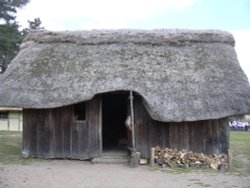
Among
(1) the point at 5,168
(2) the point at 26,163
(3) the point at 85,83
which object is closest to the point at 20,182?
(1) the point at 5,168

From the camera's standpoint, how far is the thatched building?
15164mm

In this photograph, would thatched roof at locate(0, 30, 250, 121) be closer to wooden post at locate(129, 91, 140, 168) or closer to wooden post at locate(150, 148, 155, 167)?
wooden post at locate(129, 91, 140, 168)

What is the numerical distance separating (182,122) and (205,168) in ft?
6.05

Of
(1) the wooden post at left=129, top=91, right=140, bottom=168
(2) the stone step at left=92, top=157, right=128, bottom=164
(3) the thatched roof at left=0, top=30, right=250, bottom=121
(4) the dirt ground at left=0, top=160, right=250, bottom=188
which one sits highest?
(3) the thatched roof at left=0, top=30, right=250, bottom=121

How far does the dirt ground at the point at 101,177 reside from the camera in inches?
457

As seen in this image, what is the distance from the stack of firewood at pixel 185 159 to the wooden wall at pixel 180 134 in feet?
1.31

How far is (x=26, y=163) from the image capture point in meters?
15.2

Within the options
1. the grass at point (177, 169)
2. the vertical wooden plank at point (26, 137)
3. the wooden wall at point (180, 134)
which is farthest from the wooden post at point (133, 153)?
the vertical wooden plank at point (26, 137)

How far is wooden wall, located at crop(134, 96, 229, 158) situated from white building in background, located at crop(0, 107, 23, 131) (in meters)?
21.5

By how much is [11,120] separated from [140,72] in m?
22.5

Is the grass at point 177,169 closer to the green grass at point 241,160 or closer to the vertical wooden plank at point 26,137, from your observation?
the green grass at point 241,160

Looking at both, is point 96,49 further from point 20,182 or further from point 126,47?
point 20,182

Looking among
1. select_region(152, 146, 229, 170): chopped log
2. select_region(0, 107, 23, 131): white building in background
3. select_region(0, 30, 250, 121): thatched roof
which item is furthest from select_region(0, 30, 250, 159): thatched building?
select_region(0, 107, 23, 131): white building in background

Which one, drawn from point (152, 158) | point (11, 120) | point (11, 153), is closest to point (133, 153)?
point (152, 158)
